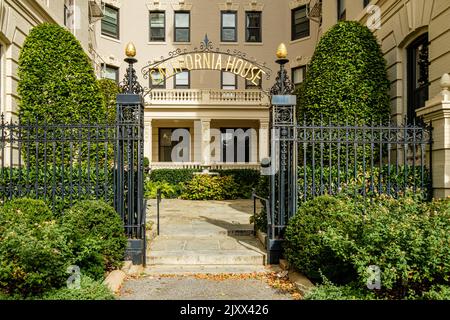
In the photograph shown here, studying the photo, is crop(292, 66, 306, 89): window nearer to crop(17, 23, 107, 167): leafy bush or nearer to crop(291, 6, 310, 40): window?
crop(291, 6, 310, 40): window

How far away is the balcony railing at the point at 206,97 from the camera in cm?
2412

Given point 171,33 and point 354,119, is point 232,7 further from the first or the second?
point 354,119

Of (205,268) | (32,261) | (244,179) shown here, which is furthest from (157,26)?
(32,261)

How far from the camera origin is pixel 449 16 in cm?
855

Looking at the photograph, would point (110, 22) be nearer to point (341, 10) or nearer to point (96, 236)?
point (341, 10)

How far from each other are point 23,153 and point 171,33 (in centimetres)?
1734

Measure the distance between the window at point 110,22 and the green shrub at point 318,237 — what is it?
20.2 metres

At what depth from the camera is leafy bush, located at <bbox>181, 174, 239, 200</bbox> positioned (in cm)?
1986

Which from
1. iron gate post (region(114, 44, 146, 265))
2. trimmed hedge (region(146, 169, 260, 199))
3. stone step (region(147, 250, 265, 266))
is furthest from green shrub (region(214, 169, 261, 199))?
iron gate post (region(114, 44, 146, 265))

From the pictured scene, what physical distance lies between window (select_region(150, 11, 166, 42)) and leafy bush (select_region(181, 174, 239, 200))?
10214mm

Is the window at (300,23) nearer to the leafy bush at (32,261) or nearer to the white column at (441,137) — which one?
the white column at (441,137)

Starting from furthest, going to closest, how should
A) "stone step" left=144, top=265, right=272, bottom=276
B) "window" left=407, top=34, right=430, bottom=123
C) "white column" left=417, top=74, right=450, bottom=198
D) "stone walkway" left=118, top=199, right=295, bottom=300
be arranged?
"window" left=407, top=34, right=430, bottom=123 → "white column" left=417, top=74, right=450, bottom=198 → "stone step" left=144, top=265, right=272, bottom=276 → "stone walkway" left=118, top=199, right=295, bottom=300

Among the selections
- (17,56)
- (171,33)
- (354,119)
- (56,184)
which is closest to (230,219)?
(354,119)
